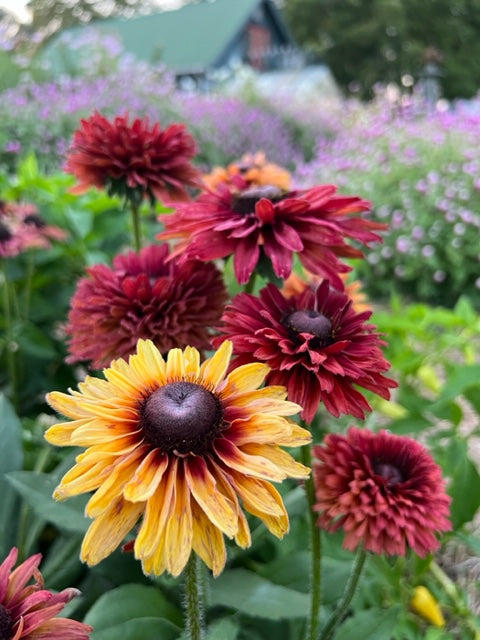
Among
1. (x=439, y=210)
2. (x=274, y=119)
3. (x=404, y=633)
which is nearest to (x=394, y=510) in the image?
(x=404, y=633)

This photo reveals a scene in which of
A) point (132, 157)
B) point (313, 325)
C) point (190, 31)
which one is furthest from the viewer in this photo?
point (190, 31)

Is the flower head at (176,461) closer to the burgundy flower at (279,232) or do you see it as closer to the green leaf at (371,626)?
the burgundy flower at (279,232)

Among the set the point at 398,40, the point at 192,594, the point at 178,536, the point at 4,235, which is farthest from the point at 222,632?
the point at 398,40

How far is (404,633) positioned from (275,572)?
0.20 metres

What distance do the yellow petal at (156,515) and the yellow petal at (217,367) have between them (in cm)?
8

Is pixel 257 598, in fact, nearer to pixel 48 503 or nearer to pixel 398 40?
pixel 48 503

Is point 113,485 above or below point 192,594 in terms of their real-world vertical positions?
above

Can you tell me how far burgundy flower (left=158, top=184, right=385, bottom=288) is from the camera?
0.60 metres

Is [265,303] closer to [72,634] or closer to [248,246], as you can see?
[248,246]

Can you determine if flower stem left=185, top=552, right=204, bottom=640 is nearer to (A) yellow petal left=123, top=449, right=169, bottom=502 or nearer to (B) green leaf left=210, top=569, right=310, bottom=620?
(A) yellow petal left=123, top=449, right=169, bottom=502

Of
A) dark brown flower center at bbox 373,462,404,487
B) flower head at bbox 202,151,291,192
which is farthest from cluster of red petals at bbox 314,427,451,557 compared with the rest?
flower head at bbox 202,151,291,192

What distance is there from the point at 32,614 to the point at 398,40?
16628 mm

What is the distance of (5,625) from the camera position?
0.42m

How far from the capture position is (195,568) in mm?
461
